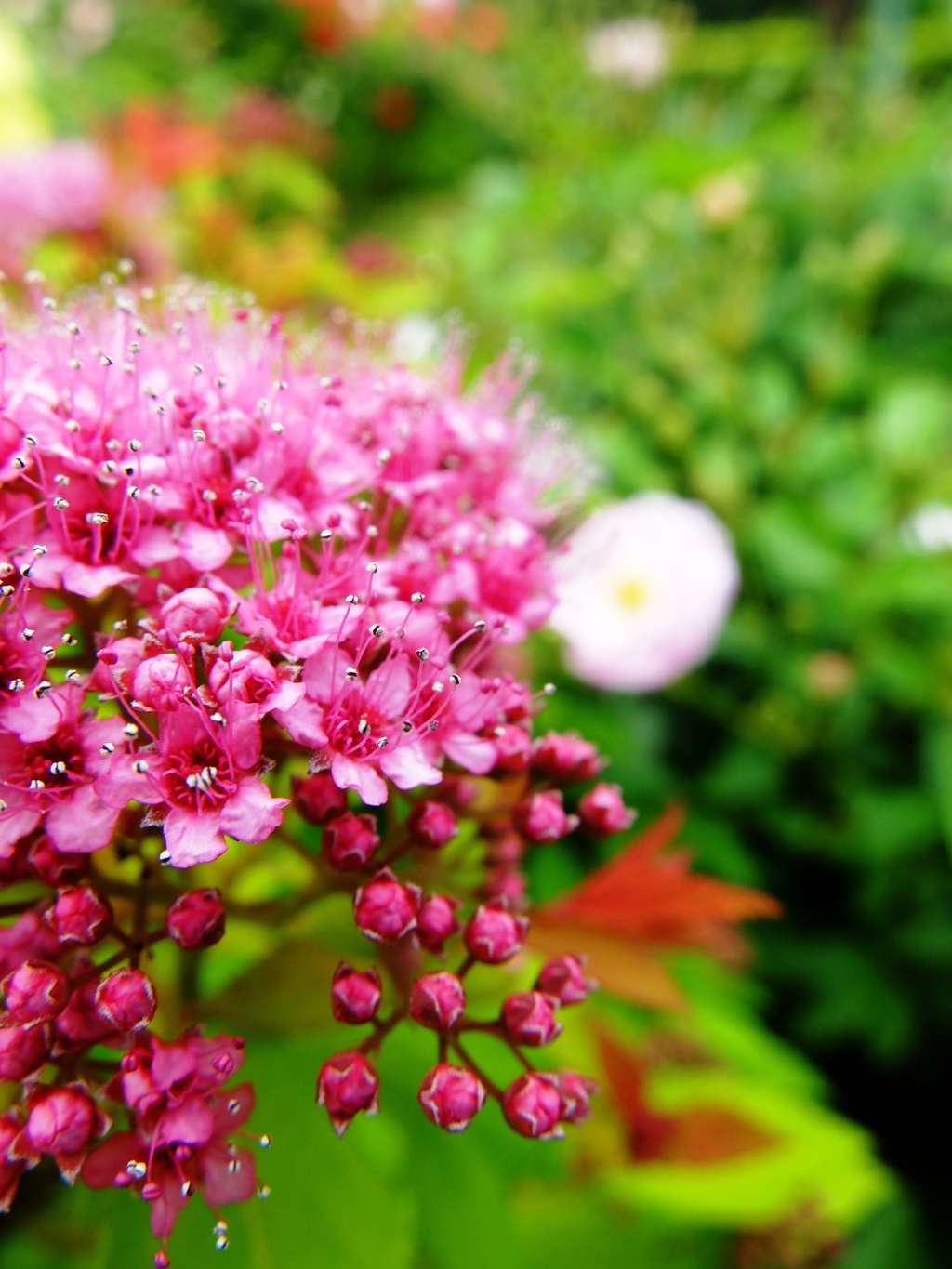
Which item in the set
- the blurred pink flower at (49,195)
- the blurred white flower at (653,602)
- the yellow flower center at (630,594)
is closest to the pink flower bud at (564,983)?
the blurred white flower at (653,602)

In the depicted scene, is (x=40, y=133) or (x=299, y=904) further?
(x=40, y=133)

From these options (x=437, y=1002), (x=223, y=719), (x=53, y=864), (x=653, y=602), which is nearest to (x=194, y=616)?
(x=223, y=719)

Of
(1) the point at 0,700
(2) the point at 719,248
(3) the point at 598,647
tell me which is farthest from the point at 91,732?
(2) the point at 719,248

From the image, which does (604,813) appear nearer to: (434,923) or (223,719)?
(434,923)

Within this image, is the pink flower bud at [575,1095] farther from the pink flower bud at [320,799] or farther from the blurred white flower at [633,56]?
the blurred white flower at [633,56]

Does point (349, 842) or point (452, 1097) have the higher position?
Answer: point (349, 842)

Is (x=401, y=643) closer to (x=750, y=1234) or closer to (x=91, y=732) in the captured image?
(x=91, y=732)
